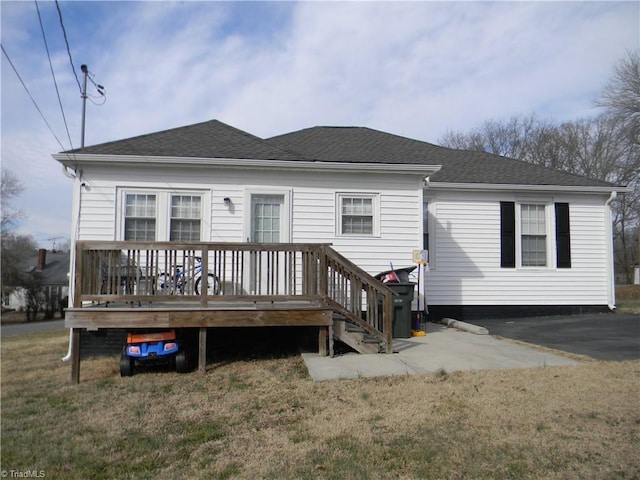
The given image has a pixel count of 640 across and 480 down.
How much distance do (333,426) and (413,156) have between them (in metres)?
7.37

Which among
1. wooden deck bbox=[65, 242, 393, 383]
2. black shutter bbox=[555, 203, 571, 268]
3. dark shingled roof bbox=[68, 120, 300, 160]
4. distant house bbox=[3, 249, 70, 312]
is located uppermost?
dark shingled roof bbox=[68, 120, 300, 160]

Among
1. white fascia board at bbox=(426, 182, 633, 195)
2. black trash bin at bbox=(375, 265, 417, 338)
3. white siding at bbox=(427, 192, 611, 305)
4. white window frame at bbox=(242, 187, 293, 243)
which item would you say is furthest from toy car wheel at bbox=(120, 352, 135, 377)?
white fascia board at bbox=(426, 182, 633, 195)

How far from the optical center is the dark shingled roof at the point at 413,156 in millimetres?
9820

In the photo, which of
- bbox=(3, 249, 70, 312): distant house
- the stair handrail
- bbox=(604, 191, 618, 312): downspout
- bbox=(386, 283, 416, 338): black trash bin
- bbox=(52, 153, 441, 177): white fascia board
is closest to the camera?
the stair handrail

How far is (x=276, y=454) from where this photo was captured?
3340 mm

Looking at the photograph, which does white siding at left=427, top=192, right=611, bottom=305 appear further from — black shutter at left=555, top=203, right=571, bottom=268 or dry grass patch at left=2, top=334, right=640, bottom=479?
dry grass patch at left=2, top=334, right=640, bottom=479

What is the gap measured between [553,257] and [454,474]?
366 inches

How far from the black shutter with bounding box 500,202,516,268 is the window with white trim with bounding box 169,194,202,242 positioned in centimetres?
708

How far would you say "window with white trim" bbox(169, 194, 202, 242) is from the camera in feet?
27.6

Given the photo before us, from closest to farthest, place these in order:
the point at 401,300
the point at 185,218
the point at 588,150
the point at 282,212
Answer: the point at 401,300
the point at 185,218
the point at 282,212
the point at 588,150

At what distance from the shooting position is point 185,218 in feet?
27.7

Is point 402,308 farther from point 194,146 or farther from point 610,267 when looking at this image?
point 610,267

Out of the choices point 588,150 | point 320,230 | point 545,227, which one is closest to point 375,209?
point 320,230

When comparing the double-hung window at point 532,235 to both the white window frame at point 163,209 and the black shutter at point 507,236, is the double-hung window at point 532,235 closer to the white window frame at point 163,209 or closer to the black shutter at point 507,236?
the black shutter at point 507,236
